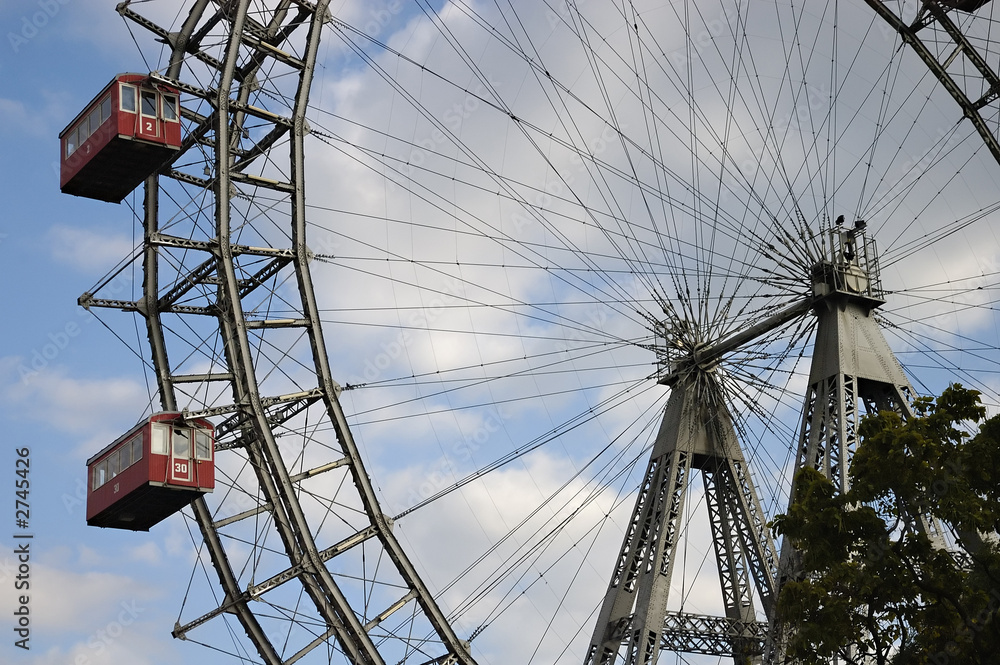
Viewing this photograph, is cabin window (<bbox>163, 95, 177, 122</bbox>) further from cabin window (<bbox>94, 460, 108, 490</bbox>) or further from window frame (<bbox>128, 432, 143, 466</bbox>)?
cabin window (<bbox>94, 460, 108, 490</bbox>)

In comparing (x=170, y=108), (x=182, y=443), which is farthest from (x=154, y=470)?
(x=170, y=108)

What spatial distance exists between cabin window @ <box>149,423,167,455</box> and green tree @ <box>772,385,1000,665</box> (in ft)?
47.4

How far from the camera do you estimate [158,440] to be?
117 feet

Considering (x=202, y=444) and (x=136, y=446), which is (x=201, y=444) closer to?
(x=202, y=444)

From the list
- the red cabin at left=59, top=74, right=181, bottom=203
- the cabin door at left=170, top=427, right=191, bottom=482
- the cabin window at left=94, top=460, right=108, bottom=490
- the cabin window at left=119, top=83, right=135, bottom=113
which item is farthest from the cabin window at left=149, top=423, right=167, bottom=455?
the cabin window at left=119, top=83, right=135, bottom=113

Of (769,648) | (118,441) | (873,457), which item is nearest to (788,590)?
(873,457)

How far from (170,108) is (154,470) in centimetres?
897

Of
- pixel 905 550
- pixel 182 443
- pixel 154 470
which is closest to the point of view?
pixel 905 550

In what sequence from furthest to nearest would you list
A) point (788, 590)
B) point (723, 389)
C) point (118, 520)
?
1. point (723, 389)
2. point (118, 520)
3. point (788, 590)

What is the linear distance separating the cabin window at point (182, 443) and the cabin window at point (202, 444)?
0.57 feet

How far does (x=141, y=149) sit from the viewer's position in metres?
37.6

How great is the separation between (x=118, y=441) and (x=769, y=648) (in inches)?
623

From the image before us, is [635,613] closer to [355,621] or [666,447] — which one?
[666,447]

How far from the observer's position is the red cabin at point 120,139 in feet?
122
